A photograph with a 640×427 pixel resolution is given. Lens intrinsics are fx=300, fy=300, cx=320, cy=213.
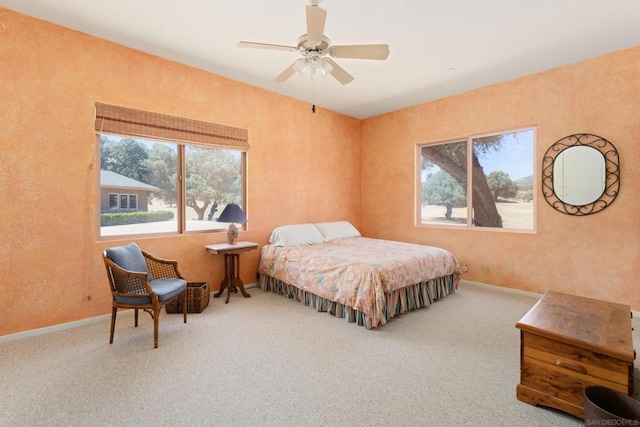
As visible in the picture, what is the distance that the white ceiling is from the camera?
2537 millimetres

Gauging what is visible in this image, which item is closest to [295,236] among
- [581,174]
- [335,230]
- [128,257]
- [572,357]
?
[335,230]

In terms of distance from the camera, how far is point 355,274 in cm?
304

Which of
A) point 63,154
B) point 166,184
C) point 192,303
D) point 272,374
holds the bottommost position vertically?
point 272,374

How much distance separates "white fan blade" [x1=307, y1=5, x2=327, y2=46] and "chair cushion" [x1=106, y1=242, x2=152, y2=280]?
2425 mm

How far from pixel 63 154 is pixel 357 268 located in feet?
10.1

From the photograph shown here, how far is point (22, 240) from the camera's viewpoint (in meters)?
2.70

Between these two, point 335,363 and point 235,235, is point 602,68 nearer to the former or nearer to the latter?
point 335,363

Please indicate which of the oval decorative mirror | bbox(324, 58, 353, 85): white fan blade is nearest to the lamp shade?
Result: bbox(324, 58, 353, 85): white fan blade

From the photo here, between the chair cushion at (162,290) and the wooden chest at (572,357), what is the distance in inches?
106

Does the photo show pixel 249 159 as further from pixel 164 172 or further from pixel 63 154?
pixel 63 154

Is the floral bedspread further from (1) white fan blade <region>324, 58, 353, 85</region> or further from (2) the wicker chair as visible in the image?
(1) white fan blade <region>324, 58, 353, 85</region>

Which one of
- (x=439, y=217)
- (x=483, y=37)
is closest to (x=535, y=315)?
(x=483, y=37)

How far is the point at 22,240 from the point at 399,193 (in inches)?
191

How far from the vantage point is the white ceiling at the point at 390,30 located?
2.54 meters
